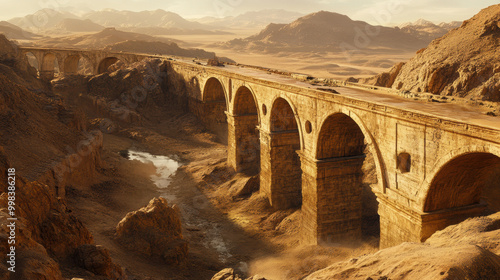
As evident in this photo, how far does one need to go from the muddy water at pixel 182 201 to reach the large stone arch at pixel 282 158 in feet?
13.4

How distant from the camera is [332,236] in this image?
22.0 metres

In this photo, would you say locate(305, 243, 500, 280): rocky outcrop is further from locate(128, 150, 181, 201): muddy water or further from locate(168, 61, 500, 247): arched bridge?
locate(128, 150, 181, 201): muddy water

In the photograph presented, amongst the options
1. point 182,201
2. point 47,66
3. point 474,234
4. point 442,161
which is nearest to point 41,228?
point 474,234

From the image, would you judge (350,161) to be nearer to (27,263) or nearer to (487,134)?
(487,134)

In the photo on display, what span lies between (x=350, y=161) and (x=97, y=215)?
12.0 m

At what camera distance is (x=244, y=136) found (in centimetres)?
3281

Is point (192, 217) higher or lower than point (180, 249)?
lower

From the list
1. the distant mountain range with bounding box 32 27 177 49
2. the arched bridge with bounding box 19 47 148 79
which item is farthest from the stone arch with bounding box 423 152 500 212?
the distant mountain range with bounding box 32 27 177 49

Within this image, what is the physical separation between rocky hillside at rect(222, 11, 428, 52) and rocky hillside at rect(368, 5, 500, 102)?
88410mm

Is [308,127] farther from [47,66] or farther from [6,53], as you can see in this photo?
[47,66]

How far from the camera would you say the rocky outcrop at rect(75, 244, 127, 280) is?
12.6 meters

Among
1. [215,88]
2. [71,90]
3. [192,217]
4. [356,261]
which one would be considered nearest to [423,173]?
[356,261]

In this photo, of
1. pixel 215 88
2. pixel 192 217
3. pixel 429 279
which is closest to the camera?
pixel 429 279

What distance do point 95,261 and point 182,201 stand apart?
17.3 meters
